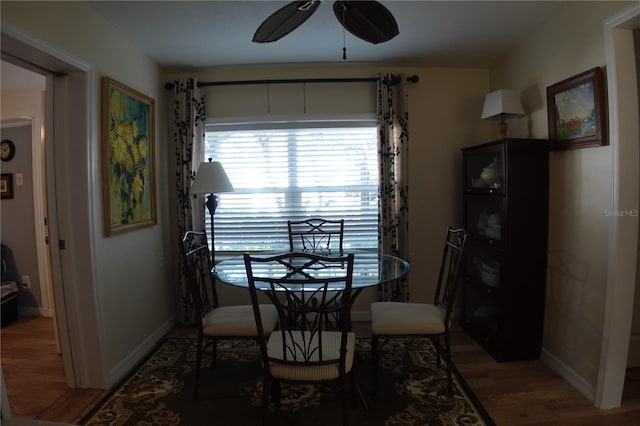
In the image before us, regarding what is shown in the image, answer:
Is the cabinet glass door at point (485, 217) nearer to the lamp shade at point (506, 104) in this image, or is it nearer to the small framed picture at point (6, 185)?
the lamp shade at point (506, 104)

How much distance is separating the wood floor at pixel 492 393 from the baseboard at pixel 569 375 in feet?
0.12

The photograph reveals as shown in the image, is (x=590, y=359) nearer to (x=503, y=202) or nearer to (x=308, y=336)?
(x=503, y=202)

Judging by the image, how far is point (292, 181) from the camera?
327cm

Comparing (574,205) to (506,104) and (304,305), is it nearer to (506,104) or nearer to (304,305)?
(506,104)

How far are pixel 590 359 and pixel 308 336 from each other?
5.78 ft

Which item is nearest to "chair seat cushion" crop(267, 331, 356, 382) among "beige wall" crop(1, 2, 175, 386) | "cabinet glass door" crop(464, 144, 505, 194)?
"beige wall" crop(1, 2, 175, 386)

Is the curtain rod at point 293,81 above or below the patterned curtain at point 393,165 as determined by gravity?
above

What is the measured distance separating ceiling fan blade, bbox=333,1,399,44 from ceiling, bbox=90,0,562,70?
573mm

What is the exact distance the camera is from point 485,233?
2.70 m

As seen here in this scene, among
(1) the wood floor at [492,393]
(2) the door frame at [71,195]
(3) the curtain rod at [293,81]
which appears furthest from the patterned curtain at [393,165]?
(2) the door frame at [71,195]

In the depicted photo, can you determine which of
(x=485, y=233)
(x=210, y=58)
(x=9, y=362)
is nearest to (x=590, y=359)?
(x=485, y=233)

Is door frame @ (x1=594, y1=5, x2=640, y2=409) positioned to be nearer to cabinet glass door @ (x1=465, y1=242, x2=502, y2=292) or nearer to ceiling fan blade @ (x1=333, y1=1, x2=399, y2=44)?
cabinet glass door @ (x1=465, y1=242, x2=502, y2=292)

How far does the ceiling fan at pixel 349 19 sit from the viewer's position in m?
1.53

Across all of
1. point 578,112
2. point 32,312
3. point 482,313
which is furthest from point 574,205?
point 32,312
